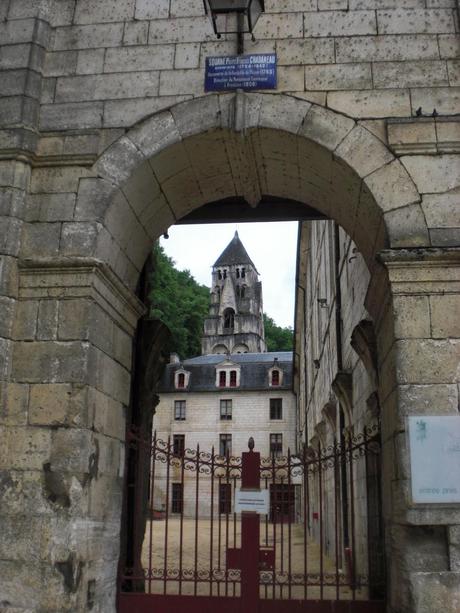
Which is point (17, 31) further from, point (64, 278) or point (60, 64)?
point (64, 278)

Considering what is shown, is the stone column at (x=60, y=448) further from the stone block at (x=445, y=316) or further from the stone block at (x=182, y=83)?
the stone block at (x=445, y=316)

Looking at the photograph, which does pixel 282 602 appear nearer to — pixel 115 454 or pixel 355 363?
pixel 115 454

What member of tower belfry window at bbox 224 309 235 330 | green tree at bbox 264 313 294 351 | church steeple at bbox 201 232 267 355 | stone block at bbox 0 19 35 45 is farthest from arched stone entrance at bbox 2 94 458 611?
green tree at bbox 264 313 294 351

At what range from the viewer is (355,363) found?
8.41 m

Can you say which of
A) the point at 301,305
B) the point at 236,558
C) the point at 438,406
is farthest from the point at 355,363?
the point at 301,305

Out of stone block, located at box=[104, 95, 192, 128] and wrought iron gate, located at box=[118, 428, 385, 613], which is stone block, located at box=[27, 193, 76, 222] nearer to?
stone block, located at box=[104, 95, 192, 128]

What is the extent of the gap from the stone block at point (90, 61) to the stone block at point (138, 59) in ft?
0.16

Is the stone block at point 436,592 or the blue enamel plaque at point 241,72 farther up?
the blue enamel plaque at point 241,72

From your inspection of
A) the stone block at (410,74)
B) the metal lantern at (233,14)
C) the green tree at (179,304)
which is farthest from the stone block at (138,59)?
the green tree at (179,304)

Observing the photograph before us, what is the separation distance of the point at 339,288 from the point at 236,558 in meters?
5.16

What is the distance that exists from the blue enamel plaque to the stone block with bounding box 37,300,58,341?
6.87 feet

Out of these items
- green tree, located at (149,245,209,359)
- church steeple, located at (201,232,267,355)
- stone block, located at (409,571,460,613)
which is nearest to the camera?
stone block, located at (409,571,460,613)

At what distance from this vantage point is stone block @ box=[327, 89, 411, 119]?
15.6ft

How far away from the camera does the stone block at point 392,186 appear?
178 inches
